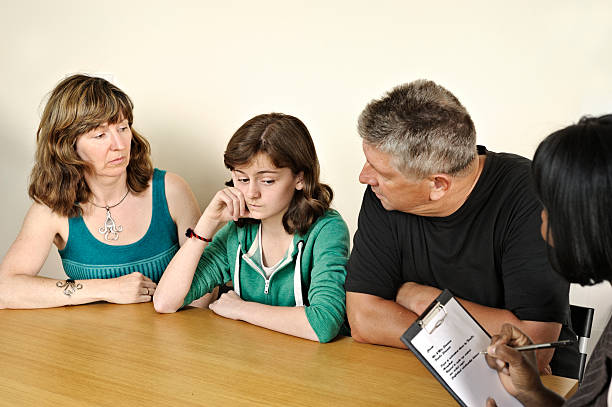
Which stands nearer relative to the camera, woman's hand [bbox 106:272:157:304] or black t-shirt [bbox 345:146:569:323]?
black t-shirt [bbox 345:146:569:323]

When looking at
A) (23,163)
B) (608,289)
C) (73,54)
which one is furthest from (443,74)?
(23,163)

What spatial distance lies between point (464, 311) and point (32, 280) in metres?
1.38

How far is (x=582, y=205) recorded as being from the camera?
0.88 m

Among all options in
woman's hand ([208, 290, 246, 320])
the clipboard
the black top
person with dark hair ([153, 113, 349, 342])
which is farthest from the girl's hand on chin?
the clipboard

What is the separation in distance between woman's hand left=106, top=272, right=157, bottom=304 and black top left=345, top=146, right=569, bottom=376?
0.70 metres

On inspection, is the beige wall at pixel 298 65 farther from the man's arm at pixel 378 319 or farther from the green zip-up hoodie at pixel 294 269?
the man's arm at pixel 378 319

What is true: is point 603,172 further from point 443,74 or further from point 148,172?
point 148,172

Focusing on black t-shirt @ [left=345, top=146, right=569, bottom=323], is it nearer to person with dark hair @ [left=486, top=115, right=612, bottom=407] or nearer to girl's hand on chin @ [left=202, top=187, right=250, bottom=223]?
girl's hand on chin @ [left=202, top=187, right=250, bottom=223]

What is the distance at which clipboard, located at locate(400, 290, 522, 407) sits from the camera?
121cm

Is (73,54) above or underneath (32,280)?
above

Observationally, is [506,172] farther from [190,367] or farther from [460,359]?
[190,367]

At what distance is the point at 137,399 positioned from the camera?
4.47 ft

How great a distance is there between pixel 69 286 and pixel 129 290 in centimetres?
18

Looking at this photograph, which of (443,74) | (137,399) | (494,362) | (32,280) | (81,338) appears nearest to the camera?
(494,362)
